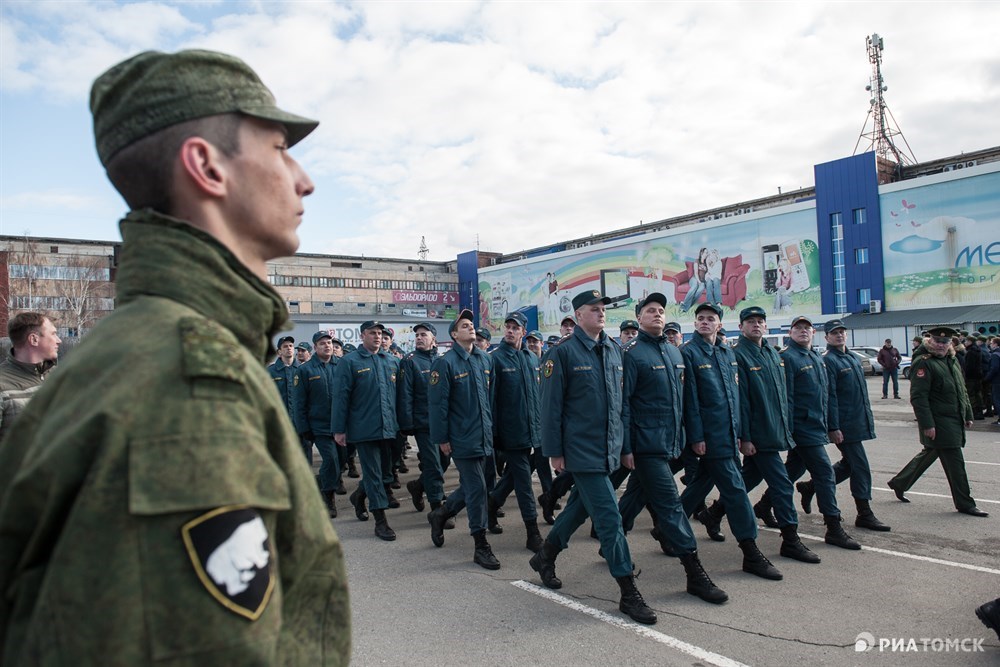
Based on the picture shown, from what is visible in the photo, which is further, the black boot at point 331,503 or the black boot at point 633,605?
the black boot at point 331,503

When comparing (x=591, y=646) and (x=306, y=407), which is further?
(x=306, y=407)

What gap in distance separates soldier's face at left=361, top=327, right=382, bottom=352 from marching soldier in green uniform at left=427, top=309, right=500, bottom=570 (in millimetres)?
1325

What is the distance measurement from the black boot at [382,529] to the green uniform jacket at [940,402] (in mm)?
5882

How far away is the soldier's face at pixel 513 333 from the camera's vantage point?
7.79m

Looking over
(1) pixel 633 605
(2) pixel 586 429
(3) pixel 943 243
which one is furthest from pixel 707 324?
(3) pixel 943 243

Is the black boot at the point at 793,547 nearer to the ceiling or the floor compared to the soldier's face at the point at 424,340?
nearer to the floor

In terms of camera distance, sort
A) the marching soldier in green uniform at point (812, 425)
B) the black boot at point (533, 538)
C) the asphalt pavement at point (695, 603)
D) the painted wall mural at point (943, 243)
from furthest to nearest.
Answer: the painted wall mural at point (943, 243) → the black boot at point (533, 538) → the marching soldier in green uniform at point (812, 425) → the asphalt pavement at point (695, 603)

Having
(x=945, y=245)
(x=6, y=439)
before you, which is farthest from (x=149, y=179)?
(x=945, y=245)

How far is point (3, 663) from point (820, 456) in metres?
6.78

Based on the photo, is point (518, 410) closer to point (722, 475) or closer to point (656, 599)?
point (722, 475)

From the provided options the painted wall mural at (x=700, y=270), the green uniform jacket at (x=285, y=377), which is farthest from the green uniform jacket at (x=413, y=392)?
the painted wall mural at (x=700, y=270)

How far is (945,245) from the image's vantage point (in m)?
32.3

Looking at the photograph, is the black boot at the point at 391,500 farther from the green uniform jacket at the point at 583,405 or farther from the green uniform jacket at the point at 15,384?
the green uniform jacket at the point at 15,384

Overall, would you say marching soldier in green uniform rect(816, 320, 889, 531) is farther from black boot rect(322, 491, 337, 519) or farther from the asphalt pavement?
black boot rect(322, 491, 337, 519)
